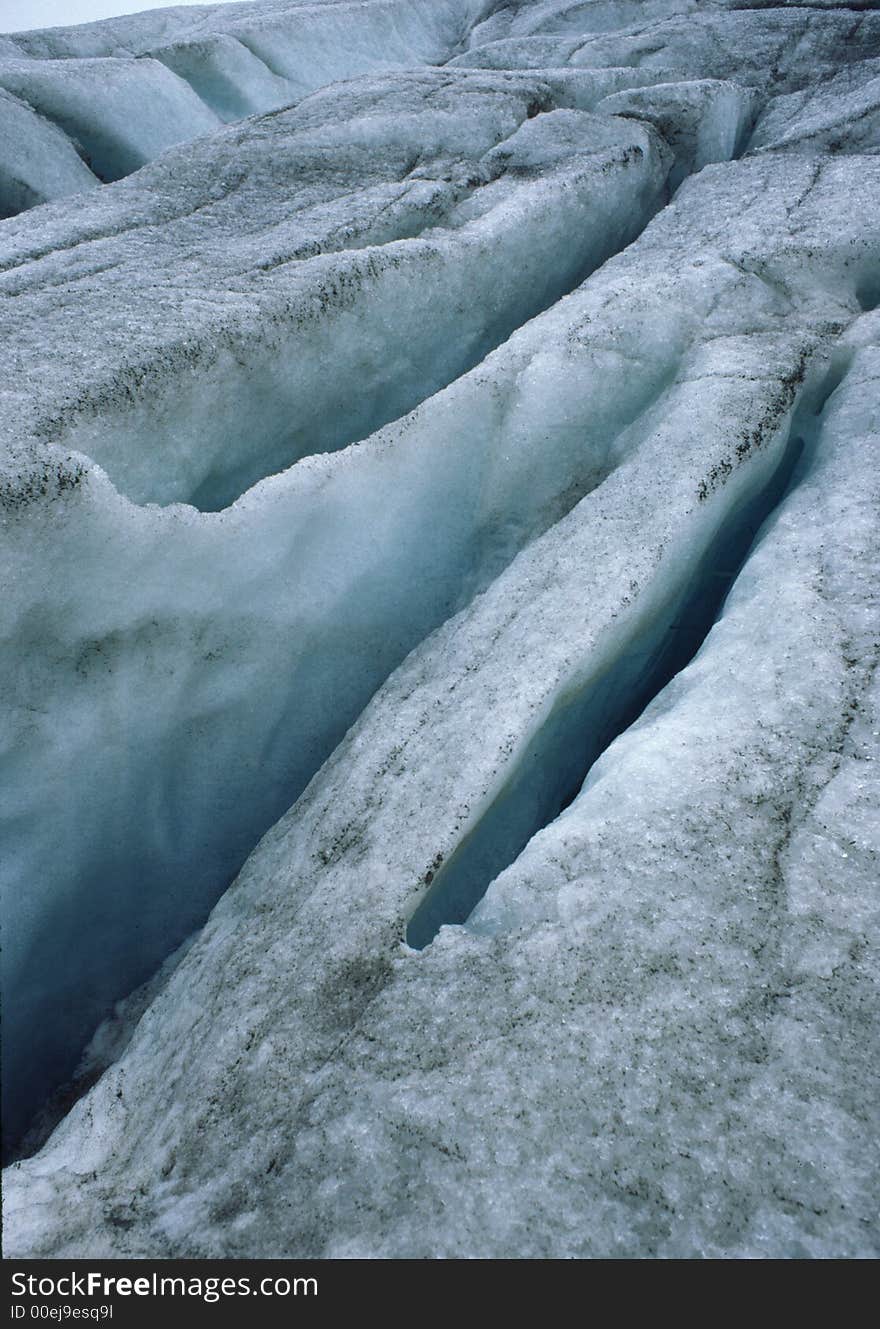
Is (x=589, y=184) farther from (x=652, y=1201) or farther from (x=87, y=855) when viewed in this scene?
(x=652, y=1201)

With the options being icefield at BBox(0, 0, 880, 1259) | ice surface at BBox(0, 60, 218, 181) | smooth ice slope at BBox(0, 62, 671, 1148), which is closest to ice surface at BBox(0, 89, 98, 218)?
ice surface at BBox(0, 60, 218, 181)

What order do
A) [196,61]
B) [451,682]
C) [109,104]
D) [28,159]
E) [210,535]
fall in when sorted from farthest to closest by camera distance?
[196,61]
[109,104]
[28,159]
[210,535]
[451,682]

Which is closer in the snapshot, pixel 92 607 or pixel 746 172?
pixel 92 607

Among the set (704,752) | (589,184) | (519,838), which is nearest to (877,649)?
(704,752)

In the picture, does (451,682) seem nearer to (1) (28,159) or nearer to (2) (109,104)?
(1) (28,159)

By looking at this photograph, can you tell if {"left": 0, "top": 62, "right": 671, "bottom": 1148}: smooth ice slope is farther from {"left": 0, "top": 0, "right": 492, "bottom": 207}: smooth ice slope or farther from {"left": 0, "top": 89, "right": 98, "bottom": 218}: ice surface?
{"left": 0, "top": 89, "right": 98, "bottom": 218}: ice surface

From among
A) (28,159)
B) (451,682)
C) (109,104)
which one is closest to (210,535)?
(451,682)

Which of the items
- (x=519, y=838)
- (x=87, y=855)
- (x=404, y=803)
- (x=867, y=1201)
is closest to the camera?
(x=867, y=1201)

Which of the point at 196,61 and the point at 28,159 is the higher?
the point at 196,61

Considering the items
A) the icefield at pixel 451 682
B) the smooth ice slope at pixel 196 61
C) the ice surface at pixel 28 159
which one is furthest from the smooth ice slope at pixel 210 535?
the ice surface at pixel 28 159
